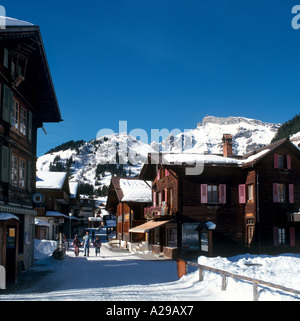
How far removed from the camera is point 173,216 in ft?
97.2

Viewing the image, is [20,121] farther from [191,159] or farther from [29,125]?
[191,159]

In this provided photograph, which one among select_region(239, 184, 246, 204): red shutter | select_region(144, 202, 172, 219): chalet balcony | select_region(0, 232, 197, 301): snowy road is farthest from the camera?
select_region(239, 184, 246, 204): red shutter

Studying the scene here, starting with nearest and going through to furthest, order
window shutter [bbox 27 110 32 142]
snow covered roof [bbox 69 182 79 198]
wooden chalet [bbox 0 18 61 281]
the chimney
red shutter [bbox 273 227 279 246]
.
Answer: wooden chalet [bbox 0 18 61 281], window shutter [bbox 27 110 32 142], red shutter [bbox 273 227 279 246], the chimney, snow covered roof [bbox 69 182 79 198]

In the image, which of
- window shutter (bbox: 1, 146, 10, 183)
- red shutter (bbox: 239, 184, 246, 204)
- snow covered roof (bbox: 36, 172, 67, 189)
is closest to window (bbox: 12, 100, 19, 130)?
window shutter (bbox: 1, 146, 10, 183)

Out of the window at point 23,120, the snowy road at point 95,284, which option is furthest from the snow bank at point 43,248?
the window at point 23,120

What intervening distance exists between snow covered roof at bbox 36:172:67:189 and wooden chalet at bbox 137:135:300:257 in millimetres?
23149

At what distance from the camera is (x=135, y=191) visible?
41.3 meters

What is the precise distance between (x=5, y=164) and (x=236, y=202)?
63.1ft

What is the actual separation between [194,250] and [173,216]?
2880 millimetres

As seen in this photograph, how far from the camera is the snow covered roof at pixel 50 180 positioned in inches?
1992

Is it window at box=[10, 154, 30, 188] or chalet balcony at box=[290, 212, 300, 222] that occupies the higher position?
window at box=[10, 154, 30, 188]

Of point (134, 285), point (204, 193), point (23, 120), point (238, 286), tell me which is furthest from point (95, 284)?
point (204, 193)

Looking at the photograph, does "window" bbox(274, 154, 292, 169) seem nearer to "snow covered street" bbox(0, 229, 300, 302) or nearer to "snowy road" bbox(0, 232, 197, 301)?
"snow covered street" bbox(0, 229, 300, 302)

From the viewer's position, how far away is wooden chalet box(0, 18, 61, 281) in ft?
52.7
